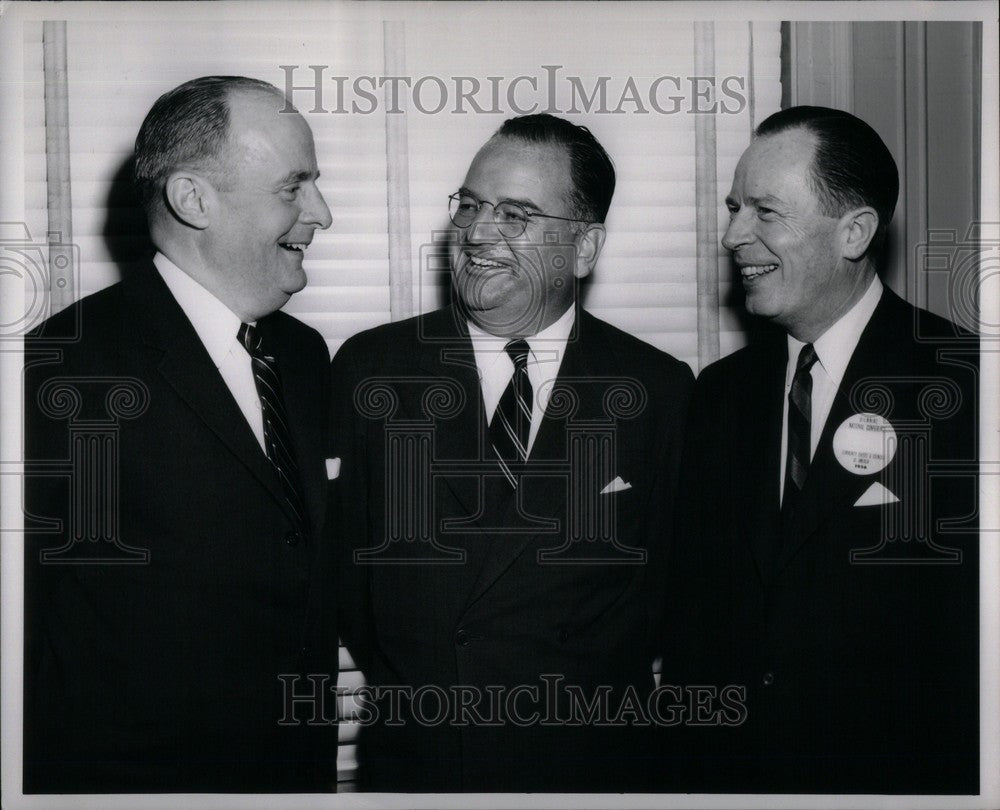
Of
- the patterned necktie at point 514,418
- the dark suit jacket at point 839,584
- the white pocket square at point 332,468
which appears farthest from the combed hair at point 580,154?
the white pocket square at point 332,468

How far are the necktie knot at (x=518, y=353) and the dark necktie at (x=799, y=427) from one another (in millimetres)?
668

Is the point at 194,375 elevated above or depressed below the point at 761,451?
above

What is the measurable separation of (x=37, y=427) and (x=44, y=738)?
0.78m

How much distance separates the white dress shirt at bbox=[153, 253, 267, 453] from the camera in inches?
98.7

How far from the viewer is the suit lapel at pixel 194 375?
2.48m

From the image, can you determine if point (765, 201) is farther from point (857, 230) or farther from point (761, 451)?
point (761, 451)

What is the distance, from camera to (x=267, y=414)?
254 cm

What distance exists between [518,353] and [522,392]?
0.32 ft

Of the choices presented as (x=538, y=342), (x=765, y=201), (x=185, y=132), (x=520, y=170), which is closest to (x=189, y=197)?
(x=185, y=132)

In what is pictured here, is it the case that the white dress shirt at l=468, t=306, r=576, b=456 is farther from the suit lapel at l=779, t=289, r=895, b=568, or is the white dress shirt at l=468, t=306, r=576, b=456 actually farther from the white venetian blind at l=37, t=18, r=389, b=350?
the suit lapel at l=779, t=289, r=895, b=568

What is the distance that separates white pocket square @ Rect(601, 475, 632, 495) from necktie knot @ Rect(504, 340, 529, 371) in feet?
1.18

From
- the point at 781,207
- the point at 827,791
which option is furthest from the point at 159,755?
the point at 781,207

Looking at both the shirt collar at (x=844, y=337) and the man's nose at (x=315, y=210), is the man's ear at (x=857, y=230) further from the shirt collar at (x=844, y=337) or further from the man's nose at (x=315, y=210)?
the man's nose at (x=315, y=210)

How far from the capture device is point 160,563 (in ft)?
8.20
